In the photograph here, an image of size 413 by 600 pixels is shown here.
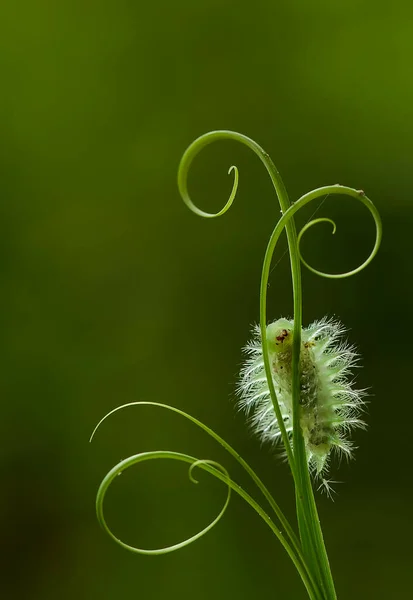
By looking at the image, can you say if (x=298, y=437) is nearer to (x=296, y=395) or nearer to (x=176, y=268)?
(x=296, y=395)

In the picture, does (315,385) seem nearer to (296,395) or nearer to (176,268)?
(296,395)

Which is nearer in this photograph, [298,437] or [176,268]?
[298,437]

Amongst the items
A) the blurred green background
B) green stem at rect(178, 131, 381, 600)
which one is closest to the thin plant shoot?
green stem at rect(178, 131, 381, 600)

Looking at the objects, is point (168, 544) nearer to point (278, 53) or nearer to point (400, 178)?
point (400, 178)

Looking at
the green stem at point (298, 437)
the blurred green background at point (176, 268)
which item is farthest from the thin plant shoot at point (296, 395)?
the blurred green background at point (176, 268)

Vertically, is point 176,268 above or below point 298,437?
above

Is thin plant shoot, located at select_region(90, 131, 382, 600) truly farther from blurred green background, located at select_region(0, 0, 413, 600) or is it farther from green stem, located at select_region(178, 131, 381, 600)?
blurred green background, located at select_region(0, 0, 413, 600)

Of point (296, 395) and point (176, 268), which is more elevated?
point (176, 268)

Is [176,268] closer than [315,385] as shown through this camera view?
No

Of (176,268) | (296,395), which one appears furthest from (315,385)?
(176,268)
